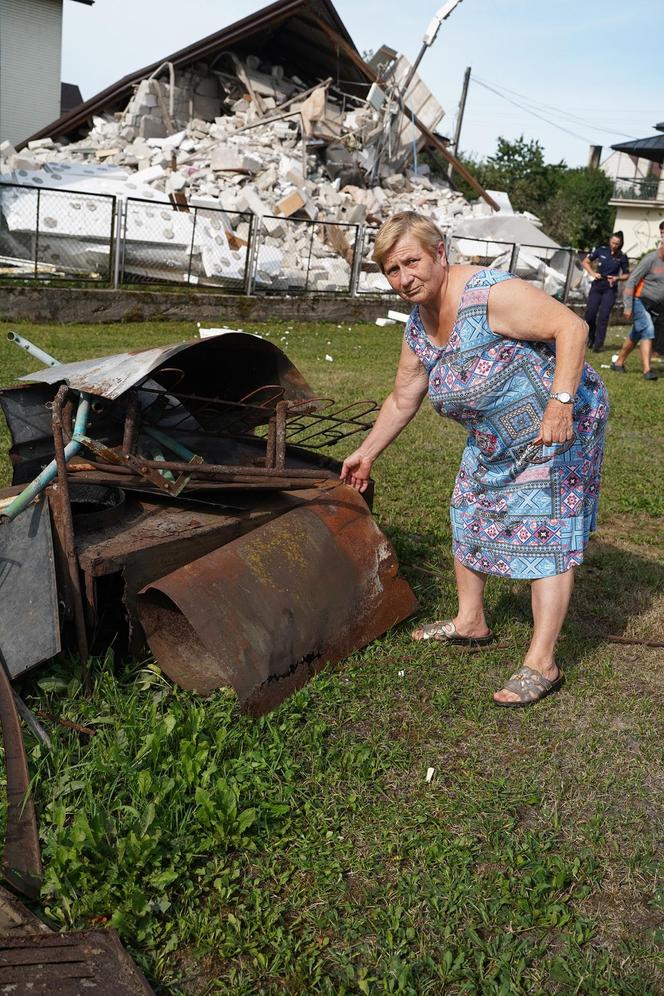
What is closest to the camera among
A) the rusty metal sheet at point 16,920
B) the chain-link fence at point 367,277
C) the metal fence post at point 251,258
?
the rusty metal sheet at point 16,920

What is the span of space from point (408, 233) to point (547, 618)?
1.54m

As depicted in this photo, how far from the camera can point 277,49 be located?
858 inches

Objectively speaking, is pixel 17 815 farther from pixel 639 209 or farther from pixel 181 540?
pixel 639 209

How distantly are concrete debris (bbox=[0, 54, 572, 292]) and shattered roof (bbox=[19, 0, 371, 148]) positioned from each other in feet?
1.20

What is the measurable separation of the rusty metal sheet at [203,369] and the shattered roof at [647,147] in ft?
143

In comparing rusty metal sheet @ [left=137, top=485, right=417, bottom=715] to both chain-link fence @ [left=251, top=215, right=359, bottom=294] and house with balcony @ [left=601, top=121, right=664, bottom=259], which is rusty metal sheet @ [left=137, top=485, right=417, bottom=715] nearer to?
chain-link fence @ [left=251, top=215, right=359, bottom=294]

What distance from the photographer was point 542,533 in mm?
3447

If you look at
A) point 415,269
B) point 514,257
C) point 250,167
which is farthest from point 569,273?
point 415,269

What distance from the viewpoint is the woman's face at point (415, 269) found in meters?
3.22

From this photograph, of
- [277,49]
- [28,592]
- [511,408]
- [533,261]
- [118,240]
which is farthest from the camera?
[277,49]

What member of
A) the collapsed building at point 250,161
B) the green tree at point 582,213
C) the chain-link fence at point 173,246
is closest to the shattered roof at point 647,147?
the green tree at point 582,213

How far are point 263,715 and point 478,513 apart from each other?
1.17 metres

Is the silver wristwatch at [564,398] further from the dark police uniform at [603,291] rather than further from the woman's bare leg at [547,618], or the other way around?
the dark police uniform at [603,291]

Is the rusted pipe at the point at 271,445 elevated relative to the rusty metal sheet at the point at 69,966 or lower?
elevated
